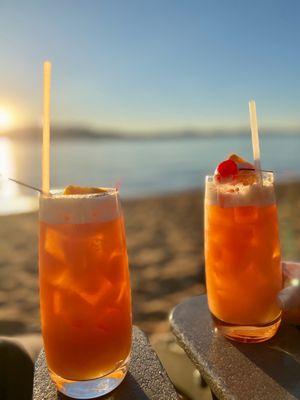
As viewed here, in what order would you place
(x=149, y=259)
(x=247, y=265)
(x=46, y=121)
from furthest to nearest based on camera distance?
(x=149, y=259), (x=247, y=265), (x=46, y=121)

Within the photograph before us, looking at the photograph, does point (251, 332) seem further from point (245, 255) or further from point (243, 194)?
point (243, 194)

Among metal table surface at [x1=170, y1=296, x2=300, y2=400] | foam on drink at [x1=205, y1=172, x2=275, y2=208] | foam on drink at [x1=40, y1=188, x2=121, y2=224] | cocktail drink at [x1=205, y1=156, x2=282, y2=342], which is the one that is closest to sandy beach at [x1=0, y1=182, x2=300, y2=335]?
metal table surface at [x1=170, y1=296, x2=300, y2=400]

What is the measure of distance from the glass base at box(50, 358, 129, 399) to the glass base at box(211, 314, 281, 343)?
426 mm

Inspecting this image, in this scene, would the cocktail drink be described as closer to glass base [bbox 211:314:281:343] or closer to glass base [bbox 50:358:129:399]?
glass base [bbox 211:314:281:343]

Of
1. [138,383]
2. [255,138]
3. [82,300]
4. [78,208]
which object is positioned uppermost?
[255,138]

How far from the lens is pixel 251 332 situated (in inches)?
53.4

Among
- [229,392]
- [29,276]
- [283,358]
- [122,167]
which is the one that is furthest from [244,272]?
[122,167]

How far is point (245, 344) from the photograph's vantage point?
1.35 meters

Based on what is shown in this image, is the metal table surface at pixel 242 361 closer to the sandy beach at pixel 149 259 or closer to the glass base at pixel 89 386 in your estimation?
the glass base at pixel 89 386

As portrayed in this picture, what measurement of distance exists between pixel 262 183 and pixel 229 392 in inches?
25.6

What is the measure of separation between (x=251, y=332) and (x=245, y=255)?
0.25 metres

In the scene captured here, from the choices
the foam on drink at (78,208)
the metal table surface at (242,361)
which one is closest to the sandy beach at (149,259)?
the metal table surface at (242,361)

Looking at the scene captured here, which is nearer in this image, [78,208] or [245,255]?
[78,208]

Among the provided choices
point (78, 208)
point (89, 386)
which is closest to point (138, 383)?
point (89, 386)
